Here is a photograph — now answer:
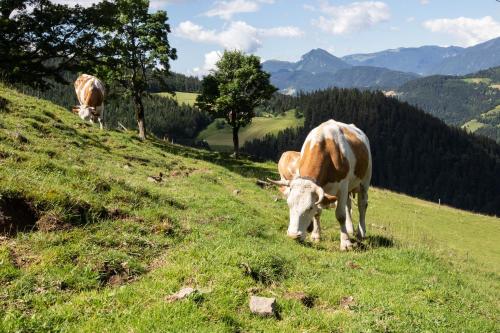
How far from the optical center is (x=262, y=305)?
23.3 ft

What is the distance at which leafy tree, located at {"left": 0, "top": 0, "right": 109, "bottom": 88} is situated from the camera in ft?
90.5

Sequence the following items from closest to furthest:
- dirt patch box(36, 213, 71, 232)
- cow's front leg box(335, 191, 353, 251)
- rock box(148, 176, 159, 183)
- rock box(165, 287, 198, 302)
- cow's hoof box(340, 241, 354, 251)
A: rock box(165, 287, 198, 302) → dirt patch box(36, 213, 71, 232) → cow's hoof box(340, 241, 354, 251) → cow's front leg box(335, 191, 353, 251) → rock box(148, 176, 159, 183)

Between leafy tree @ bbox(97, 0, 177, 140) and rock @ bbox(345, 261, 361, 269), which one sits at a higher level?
leafy tree @ bbox(97, 0, 177, 140)

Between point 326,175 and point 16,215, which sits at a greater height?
point 326,175

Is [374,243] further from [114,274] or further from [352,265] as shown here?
[114,274]

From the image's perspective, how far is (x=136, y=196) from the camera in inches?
463

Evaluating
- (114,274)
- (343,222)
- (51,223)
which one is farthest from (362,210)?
(51,223)

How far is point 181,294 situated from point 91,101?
26.2m

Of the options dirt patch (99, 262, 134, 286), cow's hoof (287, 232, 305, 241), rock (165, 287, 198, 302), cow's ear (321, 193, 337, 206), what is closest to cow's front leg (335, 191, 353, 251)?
cow's ear (321, 193, 337, 206)

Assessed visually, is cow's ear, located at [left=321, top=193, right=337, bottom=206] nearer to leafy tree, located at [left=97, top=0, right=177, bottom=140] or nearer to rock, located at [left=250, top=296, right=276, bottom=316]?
rock, located at [left=250, top=296, right=276, bottom=316]

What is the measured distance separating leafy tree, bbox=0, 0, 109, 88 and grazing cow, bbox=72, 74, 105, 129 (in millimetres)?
1641

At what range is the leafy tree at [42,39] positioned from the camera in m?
27.6

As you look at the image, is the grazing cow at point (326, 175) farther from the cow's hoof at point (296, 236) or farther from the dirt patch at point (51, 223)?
the dirt patch at point (51, 223)

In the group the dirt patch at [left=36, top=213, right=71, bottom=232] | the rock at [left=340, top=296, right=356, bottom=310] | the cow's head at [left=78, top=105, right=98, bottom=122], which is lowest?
the rock at [left=340, top=296, right=356, bottom=310]
